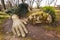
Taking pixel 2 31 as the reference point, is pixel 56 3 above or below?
above

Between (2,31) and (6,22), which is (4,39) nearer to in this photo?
(2,31)

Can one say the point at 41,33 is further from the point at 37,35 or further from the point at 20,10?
the point at 20,10

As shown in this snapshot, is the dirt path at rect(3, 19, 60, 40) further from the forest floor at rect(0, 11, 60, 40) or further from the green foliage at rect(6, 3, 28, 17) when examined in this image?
the green foliage at rect(6, 3, 28, 17)

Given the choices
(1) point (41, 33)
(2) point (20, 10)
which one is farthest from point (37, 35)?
(2) point (20, 10)

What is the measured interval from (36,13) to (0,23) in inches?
37.3

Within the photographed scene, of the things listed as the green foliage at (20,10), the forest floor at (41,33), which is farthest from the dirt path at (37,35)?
the green foliage at (20,10)

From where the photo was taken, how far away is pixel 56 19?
14.4 ft

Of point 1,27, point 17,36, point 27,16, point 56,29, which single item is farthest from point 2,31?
point 56,29

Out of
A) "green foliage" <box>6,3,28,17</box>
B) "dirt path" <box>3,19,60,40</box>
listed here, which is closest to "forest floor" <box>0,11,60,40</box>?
"dirt path" <box>3,19,60,40</box>

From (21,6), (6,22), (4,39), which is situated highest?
(21,6)

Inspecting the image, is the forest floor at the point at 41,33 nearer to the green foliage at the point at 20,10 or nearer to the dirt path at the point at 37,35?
the dirt path at the point at 37,35

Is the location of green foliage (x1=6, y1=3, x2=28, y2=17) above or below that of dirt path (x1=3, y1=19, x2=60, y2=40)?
above

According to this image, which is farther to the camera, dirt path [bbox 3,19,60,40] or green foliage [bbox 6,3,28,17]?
green foliage [bbox 6,3,28,17]

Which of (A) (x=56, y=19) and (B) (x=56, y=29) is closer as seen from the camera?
(B) (x=56, y=29)
